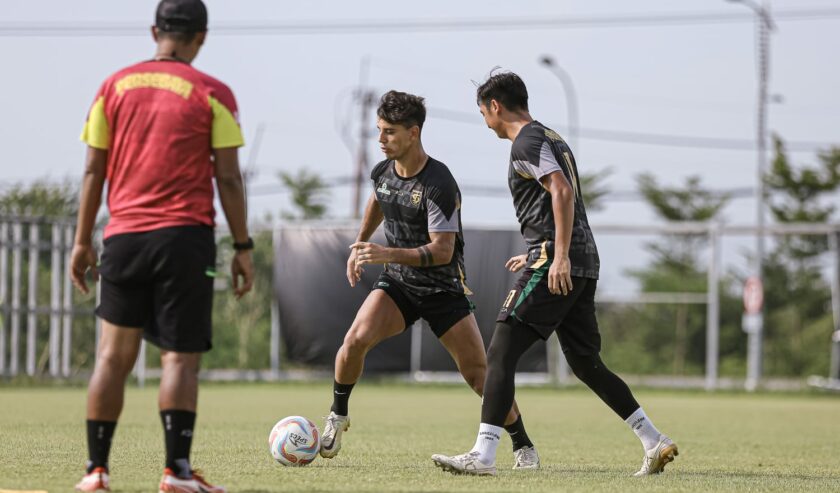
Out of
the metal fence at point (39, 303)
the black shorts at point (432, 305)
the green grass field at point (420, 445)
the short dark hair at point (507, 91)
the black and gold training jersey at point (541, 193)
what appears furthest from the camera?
the metal fence at point (39, 303)

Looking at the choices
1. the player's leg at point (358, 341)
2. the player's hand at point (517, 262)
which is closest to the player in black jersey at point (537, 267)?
the player's hand at point (517, 262)

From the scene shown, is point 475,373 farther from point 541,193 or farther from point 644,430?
point 541,193

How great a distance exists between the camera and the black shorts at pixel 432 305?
7.93 metres

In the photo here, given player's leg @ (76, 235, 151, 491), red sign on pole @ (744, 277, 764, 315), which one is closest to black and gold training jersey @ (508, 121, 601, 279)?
player's leg @ (76, 235, 151, 491)

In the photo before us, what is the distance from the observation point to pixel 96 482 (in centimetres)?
562

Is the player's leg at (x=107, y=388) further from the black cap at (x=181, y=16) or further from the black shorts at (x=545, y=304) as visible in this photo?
the black shorts at (x=545, y=304)

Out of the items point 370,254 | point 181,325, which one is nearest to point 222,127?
point 181,325

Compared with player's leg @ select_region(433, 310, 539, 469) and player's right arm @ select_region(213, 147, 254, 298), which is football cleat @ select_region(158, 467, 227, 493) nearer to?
player's right arm @ select_region(213, 147, 254, 298)

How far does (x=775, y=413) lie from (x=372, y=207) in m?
10.9

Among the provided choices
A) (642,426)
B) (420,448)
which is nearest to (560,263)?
(642,426)

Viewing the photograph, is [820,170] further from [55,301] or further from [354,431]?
[354,431]

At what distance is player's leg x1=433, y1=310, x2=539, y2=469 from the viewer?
25.8 ft

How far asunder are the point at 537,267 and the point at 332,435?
1678mm

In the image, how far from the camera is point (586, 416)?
50.8ft
